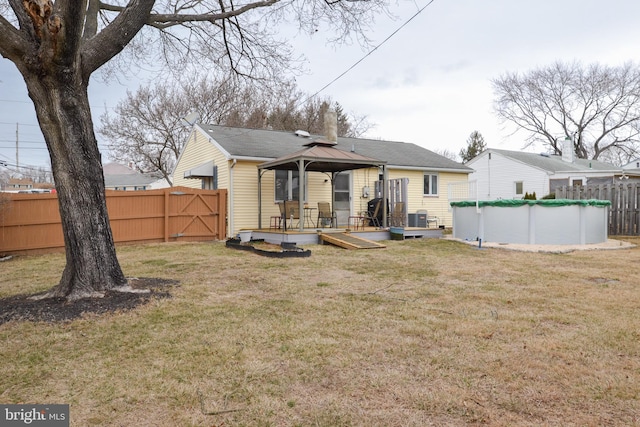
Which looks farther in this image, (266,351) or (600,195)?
(600,195)

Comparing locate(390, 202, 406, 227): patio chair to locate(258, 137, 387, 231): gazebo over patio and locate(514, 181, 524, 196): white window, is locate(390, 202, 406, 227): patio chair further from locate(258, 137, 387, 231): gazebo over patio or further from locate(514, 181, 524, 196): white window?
locate(514, 181, 524, 196): white window

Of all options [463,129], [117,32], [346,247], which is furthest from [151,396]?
[463,129]

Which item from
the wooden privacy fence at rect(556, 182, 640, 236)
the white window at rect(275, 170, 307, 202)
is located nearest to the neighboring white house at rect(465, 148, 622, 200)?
the wooden privacy fence at rect(556, 182, 640, 236)

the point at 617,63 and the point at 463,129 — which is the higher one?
the point at 617,63

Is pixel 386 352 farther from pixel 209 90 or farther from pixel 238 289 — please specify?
pixel 209 90

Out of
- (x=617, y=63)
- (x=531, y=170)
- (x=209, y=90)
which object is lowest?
(x=531, y=170)

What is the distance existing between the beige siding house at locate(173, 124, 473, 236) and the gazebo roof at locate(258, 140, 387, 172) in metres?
0.89

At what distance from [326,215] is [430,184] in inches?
244

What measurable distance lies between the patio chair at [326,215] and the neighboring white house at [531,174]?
1193 centimetres

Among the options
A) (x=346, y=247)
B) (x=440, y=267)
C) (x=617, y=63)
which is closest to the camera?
(x=440, y=267)

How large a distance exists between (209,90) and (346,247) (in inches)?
768

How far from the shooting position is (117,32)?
521 centimetres

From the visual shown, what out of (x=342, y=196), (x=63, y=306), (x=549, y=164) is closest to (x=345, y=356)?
(x=63, y=306)

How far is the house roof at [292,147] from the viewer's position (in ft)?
46.1
